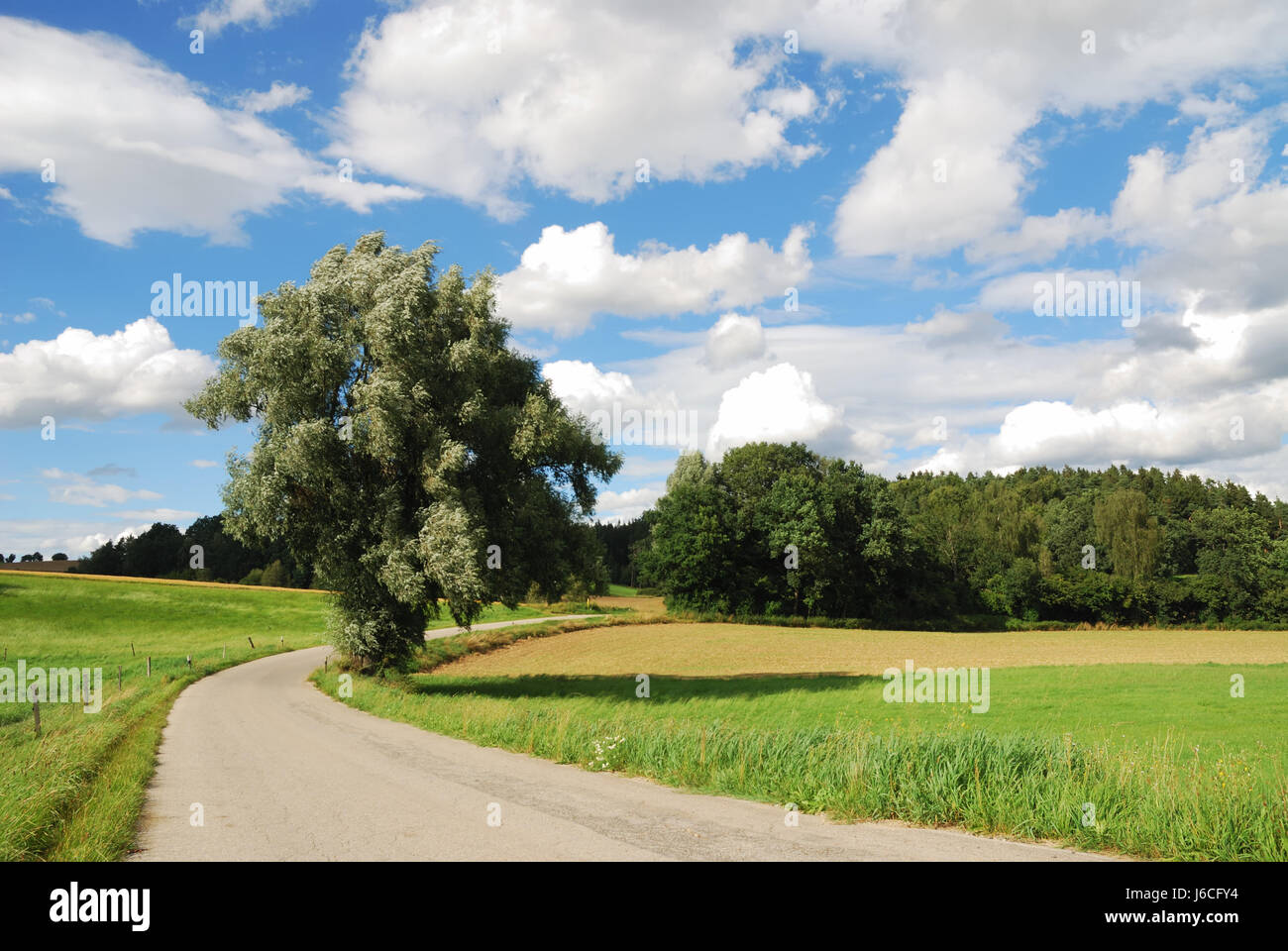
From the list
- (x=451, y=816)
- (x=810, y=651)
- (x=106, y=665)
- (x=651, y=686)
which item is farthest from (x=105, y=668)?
(x=451, y=816)

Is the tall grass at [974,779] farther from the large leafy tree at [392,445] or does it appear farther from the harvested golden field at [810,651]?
the harvested golden field at [810,651]

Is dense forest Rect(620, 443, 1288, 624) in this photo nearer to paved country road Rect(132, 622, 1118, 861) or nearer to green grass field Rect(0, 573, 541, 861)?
green grass field Rect(0, 573, 541, 861)

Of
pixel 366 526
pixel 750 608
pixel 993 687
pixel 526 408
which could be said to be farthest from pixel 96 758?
pixel 750 608

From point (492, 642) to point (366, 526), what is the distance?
A: 25.3 m

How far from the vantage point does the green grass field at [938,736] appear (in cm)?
788

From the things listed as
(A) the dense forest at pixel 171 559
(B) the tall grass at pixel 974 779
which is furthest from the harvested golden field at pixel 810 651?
(A) the dense forest at pixel 171 559

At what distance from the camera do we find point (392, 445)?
26062mm

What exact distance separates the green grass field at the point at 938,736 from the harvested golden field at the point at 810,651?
17.5 inches

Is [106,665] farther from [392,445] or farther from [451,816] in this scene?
[451,816]

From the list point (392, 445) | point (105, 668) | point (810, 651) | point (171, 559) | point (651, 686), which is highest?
point (392, 445)

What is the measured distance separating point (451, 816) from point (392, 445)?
18552mm

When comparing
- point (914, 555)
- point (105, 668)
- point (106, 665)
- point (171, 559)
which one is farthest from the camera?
point (171, 559)

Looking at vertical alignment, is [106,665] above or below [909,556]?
below

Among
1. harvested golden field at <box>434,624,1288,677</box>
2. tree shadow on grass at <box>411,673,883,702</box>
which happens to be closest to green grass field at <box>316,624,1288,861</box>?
tree shadow on grass at <box>411,673,883,702</box>
